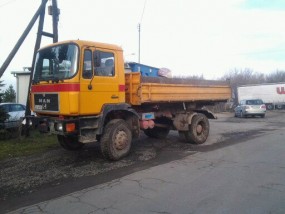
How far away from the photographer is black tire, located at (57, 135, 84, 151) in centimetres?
962

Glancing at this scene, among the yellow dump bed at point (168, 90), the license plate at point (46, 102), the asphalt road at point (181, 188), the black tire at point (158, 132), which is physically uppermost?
the yellow dump bed at point (168, 90)

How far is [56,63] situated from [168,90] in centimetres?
349

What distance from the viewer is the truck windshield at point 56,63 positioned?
25.4 feet

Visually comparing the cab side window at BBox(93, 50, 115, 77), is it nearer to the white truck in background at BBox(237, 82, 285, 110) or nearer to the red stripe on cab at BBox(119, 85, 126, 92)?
the red stripe on cab at BBox(119, 85, 126, 92)

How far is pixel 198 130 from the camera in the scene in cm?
1154

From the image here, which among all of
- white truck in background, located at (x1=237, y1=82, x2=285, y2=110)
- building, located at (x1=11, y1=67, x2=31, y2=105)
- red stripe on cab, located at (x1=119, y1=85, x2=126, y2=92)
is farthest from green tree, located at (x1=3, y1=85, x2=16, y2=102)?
white truck in background, located at (x1=237, y1=82, x2=285, y2=110)

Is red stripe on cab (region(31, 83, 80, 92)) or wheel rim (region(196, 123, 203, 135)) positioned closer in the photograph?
red stripe on cab (region(31, 83, 80, 92))

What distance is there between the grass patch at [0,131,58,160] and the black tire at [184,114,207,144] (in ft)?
15.3

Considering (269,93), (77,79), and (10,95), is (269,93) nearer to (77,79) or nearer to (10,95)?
(10,95)

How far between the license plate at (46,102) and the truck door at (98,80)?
0.70 m

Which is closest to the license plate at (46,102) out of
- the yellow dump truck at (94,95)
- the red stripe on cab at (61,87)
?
the yellow dump truck at (94,95)

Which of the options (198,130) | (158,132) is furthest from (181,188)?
(158,132)

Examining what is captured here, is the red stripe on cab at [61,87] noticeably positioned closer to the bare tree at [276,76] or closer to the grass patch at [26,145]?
the grass patch at [26,145]

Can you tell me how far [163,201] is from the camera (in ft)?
17.4
